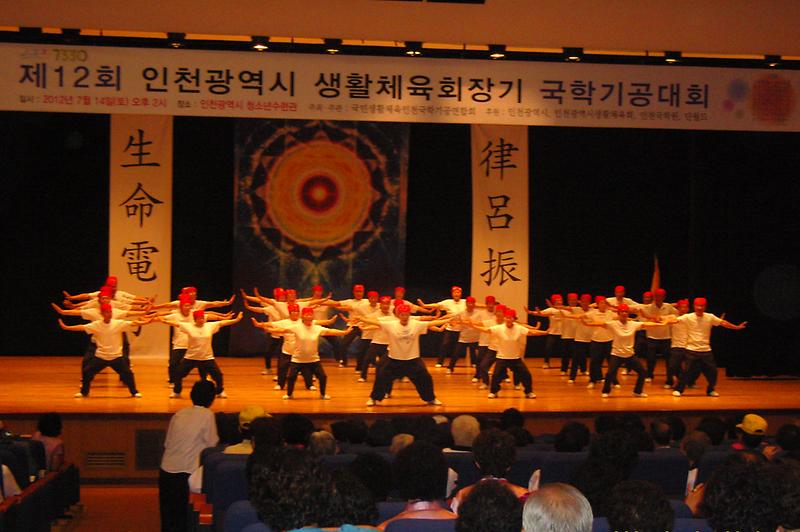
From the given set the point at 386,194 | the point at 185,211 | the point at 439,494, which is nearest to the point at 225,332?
the point at 185,211

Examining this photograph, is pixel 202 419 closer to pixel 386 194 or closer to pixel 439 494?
pixel 439 494

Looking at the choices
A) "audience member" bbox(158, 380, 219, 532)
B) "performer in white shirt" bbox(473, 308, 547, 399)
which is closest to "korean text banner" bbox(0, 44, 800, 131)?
"performer in white shirt" bbox(473, 308, 547, 399)

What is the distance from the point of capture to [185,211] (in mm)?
15227

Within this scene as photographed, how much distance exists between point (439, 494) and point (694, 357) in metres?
8.82

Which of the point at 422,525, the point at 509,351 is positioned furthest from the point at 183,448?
the point at 509,351

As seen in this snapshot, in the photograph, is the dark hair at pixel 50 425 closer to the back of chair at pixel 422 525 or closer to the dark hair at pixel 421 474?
the dark hair at pixel 421 474

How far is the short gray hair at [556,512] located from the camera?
2.95 m

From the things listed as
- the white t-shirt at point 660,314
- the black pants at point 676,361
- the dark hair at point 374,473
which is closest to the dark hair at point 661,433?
the dark hair at point 374,473

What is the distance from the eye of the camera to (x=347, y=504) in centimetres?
326

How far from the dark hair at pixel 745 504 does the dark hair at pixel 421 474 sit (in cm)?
128

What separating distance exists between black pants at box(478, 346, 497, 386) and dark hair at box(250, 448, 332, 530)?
9245mm

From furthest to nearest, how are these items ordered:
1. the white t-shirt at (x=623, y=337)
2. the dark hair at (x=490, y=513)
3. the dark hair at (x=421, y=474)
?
1. the white t-shirt at (x=623, y=337)
2. the dark hair at (x=421, y=474)
3. the dark hair at (x=490, y=513)

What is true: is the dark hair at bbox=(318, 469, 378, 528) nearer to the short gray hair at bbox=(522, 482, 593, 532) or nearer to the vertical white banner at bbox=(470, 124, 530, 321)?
the short gray hair at bbox=(522, 482, 593, 532)

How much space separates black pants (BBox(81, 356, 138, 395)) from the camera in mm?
11156
